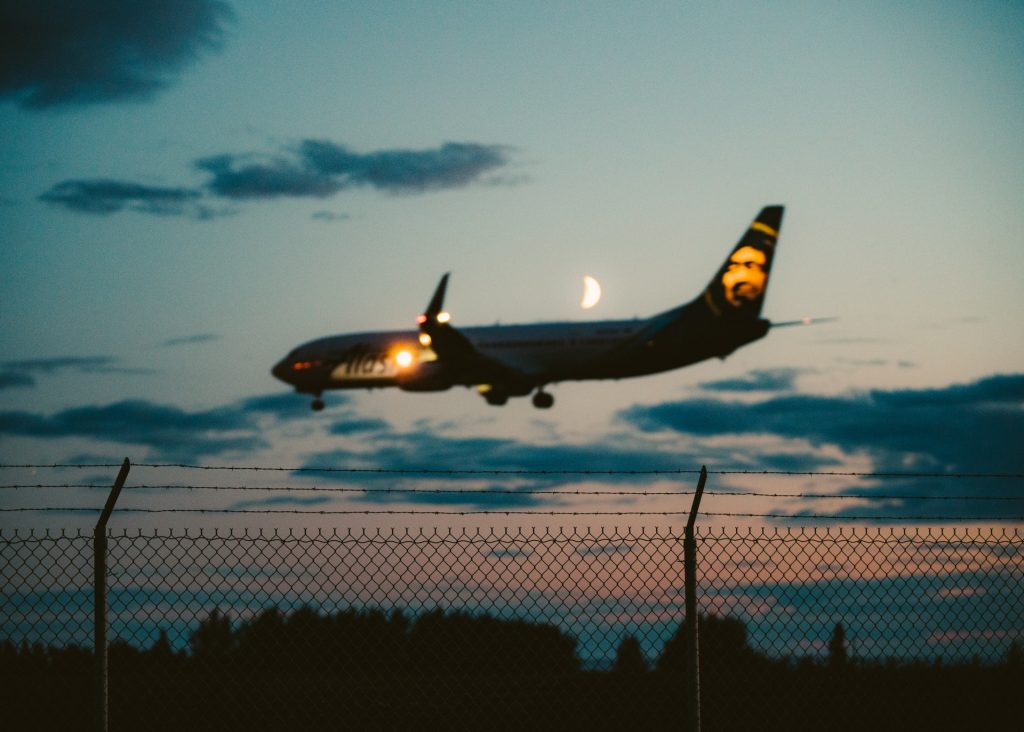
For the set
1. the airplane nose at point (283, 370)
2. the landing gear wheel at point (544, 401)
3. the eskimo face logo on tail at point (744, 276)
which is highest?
the eskimo face logo on tail at point (744, 276)

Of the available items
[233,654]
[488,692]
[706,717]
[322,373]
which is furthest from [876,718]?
[322,373]

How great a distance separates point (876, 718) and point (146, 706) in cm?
548

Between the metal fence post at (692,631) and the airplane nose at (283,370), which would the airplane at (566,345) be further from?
the metal fence post at (692,631)

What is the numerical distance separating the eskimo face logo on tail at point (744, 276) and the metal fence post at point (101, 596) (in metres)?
38.8

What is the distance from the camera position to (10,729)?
28.1 feet

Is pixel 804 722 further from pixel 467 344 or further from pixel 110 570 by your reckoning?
pixel 467 344

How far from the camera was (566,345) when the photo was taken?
43.9 m

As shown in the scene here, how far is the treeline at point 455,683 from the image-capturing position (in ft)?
27.5

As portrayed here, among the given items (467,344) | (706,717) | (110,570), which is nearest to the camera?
(110,570)

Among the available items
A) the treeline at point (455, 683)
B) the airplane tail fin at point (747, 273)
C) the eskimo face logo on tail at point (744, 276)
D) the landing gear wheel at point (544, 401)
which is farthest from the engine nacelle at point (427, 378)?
the treeline at point (455, 683)

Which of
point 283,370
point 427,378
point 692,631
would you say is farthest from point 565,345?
point 692,631

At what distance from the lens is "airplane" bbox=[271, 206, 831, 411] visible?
43188 mm

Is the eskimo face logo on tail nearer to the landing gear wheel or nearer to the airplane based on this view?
the airplane

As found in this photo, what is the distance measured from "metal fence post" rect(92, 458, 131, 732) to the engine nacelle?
38356 mm
